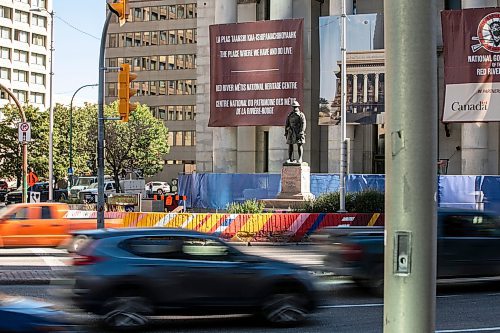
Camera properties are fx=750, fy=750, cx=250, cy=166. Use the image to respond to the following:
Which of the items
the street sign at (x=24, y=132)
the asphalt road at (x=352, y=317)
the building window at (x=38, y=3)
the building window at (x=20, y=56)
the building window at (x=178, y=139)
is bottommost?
the asphalt road at (x=352, y=317)

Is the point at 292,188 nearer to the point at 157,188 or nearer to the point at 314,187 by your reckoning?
the point at 314,187

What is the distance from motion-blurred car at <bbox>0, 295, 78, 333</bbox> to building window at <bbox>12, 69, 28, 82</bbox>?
10030 centimetres

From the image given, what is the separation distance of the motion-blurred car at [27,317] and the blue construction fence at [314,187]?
98.3ft

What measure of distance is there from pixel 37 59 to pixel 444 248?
99470 mm

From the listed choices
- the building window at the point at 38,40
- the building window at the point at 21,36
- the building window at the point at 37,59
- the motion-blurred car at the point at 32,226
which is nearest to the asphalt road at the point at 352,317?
the motion-blurred car at the point at 32,226

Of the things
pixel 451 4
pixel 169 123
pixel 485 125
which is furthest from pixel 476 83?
pixel 169 123

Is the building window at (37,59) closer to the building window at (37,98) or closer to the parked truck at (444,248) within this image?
the building window at (37,98)

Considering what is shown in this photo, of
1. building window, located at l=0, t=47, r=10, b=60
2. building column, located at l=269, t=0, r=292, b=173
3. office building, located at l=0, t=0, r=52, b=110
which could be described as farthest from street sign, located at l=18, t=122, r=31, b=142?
building window, located at l=0, t=47, r=10, b=60

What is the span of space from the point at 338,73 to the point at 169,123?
186 feet

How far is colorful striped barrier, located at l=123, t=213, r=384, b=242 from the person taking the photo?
26.5 meters

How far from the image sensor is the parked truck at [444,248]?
13.5m

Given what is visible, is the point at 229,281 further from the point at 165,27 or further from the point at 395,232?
the point at 165,27

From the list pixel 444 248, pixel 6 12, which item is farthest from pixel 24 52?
pixel 444 248

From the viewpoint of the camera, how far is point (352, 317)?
11.6m
